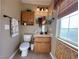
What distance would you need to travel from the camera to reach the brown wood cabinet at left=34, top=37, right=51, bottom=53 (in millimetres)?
5098

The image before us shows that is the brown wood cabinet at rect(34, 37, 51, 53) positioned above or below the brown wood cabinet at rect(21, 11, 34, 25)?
below

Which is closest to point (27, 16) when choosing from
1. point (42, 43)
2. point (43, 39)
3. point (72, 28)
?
point (43, 39)

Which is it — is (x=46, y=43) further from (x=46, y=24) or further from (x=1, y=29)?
(x=1, y=29)

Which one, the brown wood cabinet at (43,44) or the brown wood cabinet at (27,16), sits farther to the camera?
the brown wood cabinet at (27,16)

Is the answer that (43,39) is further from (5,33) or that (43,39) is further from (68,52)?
(68,52)

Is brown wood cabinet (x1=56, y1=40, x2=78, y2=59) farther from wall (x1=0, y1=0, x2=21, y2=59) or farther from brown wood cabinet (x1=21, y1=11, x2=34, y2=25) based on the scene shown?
brown wood cabinet (x1=21, y1=11, x2=34, y2=25)

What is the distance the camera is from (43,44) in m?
5.11

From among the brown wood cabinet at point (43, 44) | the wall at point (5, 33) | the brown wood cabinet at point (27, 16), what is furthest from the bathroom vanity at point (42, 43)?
the wall at point (5, 33)

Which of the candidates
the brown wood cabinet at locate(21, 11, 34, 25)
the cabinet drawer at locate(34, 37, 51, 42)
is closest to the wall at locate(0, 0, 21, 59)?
the cabinet drawer at locate(34, 37, 51, 42)

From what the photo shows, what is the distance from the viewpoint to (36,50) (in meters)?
5.16

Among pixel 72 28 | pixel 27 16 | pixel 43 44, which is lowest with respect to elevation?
pixel 43 44

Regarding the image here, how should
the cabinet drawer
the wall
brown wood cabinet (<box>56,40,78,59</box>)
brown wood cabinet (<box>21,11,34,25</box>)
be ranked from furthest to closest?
brown wood cabinet (<box>21,11,34,25</box>) < the cabinet drawer < the wall < brown wood cabinet (<box>56,40,78,59</box>)

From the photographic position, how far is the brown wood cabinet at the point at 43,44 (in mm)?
5098

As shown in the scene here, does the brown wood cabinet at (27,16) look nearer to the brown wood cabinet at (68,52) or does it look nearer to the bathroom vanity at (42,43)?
the bathroom vanity at (42,43)
